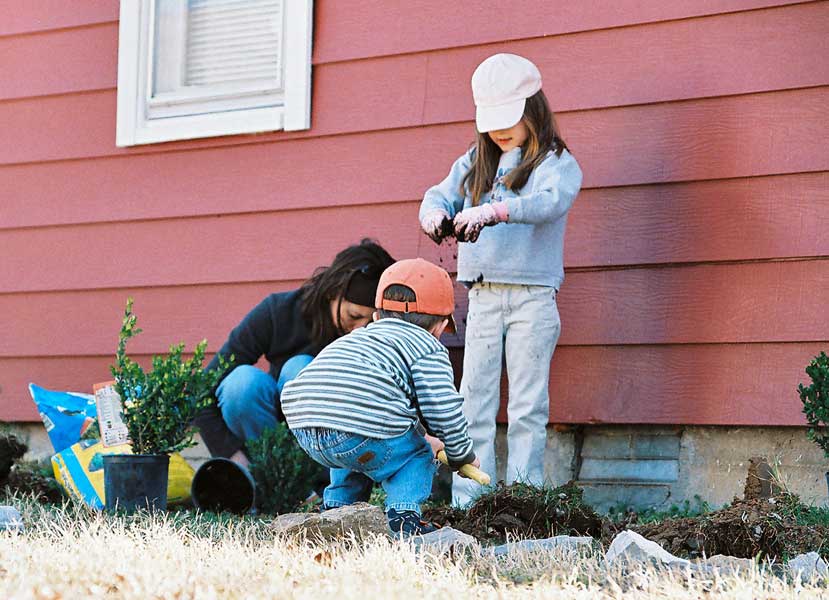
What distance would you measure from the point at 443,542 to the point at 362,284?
184 centimetres

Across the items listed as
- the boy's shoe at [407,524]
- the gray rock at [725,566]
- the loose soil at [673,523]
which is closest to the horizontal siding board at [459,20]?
the loose soil at [673,523]

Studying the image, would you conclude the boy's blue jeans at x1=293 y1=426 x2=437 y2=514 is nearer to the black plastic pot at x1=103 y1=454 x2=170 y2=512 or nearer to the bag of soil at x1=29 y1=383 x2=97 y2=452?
the black plastic pot at x1=103 y1=454 x2=170 y2=512

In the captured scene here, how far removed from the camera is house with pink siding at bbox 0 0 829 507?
14.8 ft

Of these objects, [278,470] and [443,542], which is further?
[278,470]

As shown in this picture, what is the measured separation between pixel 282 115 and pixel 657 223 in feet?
5.68

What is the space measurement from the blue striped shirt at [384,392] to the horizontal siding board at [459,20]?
1.67 metres

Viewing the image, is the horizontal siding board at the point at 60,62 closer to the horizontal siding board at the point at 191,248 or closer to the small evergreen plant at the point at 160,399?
the horizontal siding board at the point at 191,248

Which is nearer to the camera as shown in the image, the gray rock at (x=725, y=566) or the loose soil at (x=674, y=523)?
the gray rock at (x=725, y=566)

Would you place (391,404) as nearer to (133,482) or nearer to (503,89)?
(133,482)

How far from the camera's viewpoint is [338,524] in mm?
3230

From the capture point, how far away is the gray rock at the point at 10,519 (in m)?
3.61

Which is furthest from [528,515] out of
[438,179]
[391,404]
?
[438,179]

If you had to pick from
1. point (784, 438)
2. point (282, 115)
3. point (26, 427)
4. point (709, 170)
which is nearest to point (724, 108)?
point (709, 170)

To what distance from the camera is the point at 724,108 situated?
181 inches
